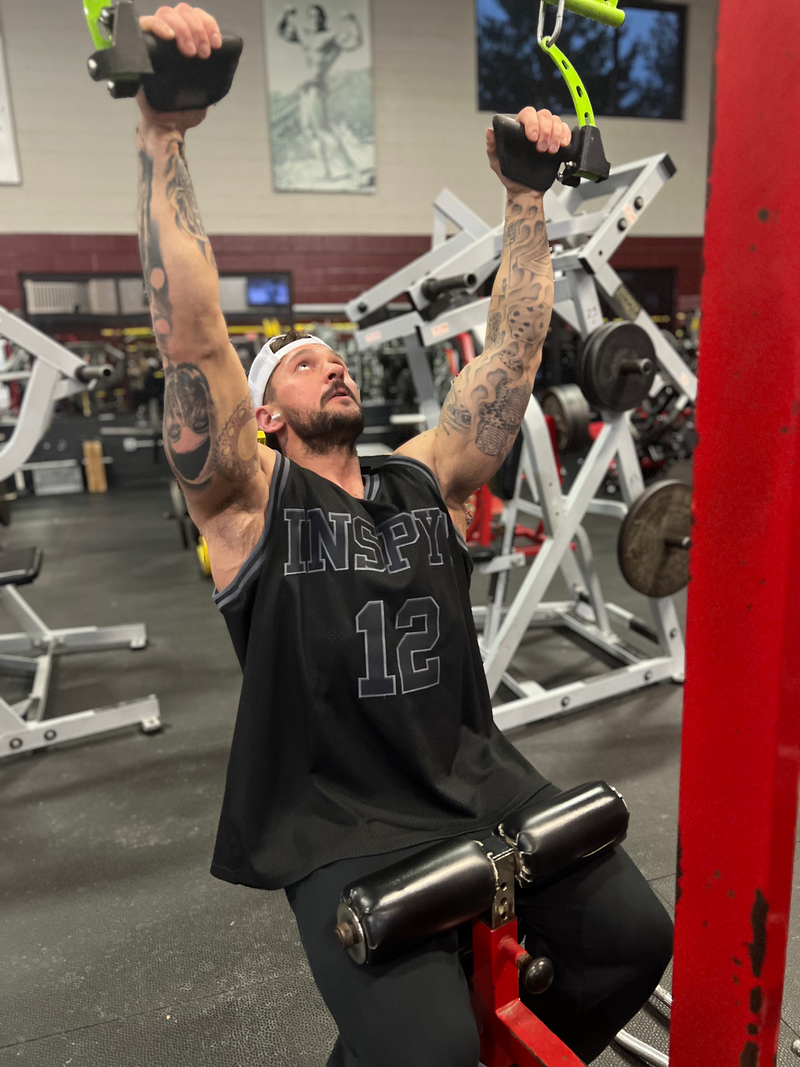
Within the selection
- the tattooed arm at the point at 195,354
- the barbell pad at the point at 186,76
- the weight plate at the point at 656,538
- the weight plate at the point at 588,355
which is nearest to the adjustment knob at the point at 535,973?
the tattooed arm at the point at 195,354

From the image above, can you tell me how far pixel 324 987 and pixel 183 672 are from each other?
2.48 m

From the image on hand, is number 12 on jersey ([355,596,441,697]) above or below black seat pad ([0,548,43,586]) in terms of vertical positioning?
above

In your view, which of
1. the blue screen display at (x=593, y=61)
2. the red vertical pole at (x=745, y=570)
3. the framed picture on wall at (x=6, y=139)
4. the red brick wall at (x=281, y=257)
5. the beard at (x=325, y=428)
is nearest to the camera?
the red vertical pole at (x=745, y=570)

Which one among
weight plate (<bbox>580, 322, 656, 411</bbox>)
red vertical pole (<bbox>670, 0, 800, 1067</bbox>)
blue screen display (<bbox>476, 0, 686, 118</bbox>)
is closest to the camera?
red vertical pole (<bbox>670, 0, 800, 1067</bbox>)

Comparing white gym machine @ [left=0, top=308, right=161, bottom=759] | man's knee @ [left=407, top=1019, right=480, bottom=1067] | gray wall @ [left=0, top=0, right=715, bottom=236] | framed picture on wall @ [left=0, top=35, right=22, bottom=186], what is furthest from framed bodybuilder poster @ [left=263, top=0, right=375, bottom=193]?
man's knee @ [left=407, top=1019, right=480, bottom=1067]

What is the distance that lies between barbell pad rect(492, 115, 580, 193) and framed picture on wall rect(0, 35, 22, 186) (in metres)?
8.49

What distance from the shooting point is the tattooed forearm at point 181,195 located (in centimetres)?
97

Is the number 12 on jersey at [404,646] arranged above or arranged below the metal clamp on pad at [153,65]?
below

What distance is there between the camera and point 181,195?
0.98 m

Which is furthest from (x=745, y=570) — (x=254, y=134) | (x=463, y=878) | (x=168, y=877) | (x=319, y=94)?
(x=319, y=94)

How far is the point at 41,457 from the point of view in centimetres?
793

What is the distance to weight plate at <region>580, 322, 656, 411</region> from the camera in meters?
2.57

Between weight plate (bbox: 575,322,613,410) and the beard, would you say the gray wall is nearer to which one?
weight plate (bbox: 575,322,613,410)

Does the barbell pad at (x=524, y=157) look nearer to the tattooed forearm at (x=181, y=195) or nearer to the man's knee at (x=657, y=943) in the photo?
the tattooed forearm at (x=181, y=195)
